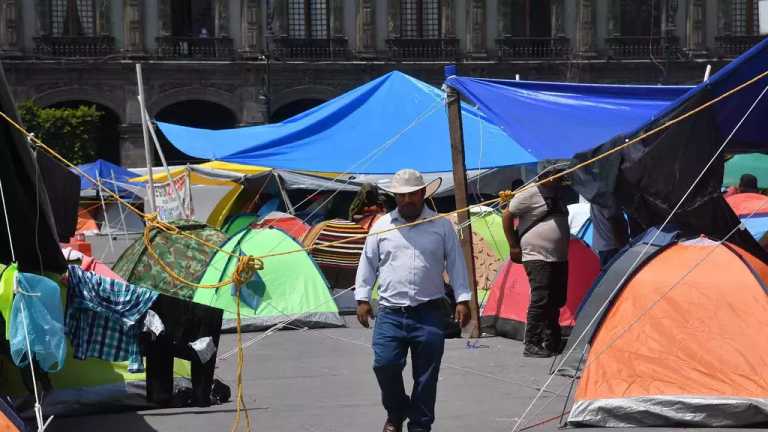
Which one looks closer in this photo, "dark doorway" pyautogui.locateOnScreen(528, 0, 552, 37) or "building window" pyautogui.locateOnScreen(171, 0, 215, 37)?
"building window" pyautogui.locateOnScreen(171, 0, 215, 37)

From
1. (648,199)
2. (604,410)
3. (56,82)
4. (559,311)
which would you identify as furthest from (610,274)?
(56,82)

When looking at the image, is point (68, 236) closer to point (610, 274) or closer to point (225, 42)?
point (610, 274)

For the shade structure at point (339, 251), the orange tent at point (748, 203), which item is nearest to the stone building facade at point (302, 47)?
the shade structure at point (339, 251)

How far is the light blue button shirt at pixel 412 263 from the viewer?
7590mm

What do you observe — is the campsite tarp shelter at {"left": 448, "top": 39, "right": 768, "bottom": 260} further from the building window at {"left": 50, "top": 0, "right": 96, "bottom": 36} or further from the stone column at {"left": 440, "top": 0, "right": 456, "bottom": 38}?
the stone column at {"left": 440, "top": 0, "right": 456, "bottom": 38}

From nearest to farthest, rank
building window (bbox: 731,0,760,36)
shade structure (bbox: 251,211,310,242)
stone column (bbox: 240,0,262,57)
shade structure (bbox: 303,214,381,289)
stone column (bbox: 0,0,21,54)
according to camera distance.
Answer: shade structure (bbox: 303,214,381,289) → shade structure (bbox: 251,211,310,242) → stone column (bbox: 0,0,21,54) → stone column (bbox: 240,0,262,57) → building window (bbox: 731,0,760,36)

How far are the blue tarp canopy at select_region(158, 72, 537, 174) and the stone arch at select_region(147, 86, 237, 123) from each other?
61.3 ft

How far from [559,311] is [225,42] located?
89.9ft

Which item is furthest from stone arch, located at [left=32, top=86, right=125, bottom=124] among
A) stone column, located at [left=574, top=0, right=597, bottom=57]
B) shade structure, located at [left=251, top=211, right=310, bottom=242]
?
shade structure, located at [left=251, top=211, right=310, bottom=242]

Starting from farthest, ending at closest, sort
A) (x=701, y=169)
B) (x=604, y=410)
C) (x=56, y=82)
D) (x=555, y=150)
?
(x=56, y=82) → (x=555, y=150) → (x=701, y=169) → (x=604, y=410)

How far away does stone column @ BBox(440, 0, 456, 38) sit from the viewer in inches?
1547

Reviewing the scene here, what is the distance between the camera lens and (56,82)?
36188 mm

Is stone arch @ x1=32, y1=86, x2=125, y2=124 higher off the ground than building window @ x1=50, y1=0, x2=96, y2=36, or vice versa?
building window @ x1=50, y1=0, x2=96, y2=36

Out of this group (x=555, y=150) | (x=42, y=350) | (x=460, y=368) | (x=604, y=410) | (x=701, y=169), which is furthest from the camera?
(x=555, y=150)
